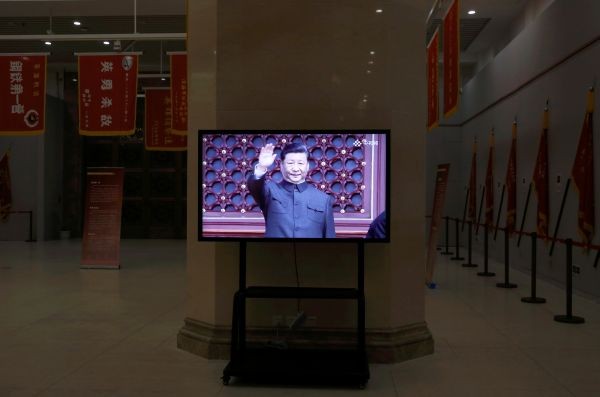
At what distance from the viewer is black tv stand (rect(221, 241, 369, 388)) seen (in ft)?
12.6

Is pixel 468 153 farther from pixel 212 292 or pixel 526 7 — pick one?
pixel 212 292

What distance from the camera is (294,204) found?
4070mm

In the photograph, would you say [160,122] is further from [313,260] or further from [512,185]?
[313,260]

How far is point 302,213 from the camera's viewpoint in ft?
13.3

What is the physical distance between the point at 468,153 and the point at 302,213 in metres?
10.9

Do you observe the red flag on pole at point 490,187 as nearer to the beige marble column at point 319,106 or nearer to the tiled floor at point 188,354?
the tiled floor at point 188,354

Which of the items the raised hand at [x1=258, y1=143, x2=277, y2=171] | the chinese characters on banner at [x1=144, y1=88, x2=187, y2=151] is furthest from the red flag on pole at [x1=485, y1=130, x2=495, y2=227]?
the raised hand at [x1=258, y1=143, x2=277, y2=171]

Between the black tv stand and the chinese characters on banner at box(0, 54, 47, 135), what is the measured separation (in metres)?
5.78

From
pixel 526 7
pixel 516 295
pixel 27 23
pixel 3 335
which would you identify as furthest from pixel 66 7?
pixel 516 295

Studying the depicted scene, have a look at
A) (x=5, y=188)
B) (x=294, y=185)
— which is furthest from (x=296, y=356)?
(x=5, y=188)

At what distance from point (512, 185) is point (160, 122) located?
6282 millimetres

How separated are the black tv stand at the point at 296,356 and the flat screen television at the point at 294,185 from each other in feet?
0.62

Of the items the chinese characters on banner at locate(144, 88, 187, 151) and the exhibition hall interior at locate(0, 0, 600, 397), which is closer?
the exhibition hall interior at locate(0, 0, 600, 397)

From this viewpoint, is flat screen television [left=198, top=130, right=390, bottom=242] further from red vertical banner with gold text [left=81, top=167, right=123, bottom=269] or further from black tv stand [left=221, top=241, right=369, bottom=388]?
red vertical banner with gold text [left=81, top=167, right=123, bottom=269]
